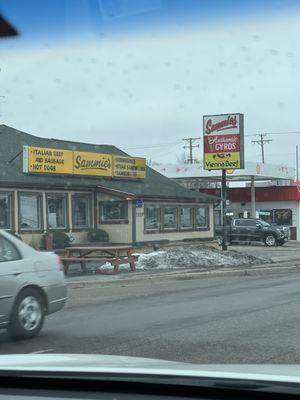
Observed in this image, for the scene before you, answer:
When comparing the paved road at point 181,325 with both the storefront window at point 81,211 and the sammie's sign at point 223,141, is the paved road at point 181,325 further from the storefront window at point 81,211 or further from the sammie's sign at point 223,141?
the storefront window at point 81,211

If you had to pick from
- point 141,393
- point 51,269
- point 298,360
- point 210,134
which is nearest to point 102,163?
point 210,134

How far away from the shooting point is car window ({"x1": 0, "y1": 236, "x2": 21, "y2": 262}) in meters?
8.32

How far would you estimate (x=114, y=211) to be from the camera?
Answer: 1192 inches

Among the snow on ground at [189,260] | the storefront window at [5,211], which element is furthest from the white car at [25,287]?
the storefront window at [5,211]

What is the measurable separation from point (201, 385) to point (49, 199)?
991 inches

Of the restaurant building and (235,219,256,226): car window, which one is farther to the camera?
(235,219,256,226): car window

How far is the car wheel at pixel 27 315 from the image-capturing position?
831 centimetres

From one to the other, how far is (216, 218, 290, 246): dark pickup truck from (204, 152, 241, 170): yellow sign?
1119cm

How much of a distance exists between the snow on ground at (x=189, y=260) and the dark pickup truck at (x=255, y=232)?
14.2 metres

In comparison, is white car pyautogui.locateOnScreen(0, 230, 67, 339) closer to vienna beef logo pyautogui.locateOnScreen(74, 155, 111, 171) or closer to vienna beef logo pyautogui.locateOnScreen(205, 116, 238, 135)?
vienna beef logo pyautogui.locateOnScreen(205, 116, 238, 135)

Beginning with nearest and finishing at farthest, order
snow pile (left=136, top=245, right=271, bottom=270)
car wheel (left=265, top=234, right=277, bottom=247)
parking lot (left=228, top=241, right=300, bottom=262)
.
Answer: snow pile (left=136, top=245, right=271, bottom=270) → parking lot (left=228, top=241, right=300, bottom=262) → car wheel (left=265, top=234, right=277, bottom=247)

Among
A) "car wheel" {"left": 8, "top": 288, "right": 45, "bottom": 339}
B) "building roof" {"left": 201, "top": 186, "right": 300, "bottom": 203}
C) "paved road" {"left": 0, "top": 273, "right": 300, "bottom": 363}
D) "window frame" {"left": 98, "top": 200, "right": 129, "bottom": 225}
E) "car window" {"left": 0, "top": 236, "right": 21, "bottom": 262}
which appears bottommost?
"paved road" {"left": 0, "top": 273, "right": 300, "bottom": 363}

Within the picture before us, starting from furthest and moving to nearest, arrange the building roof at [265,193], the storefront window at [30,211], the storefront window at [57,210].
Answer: the building roof at [265,193] < the storefront window at [57,210] < the storefront window at [30,211]

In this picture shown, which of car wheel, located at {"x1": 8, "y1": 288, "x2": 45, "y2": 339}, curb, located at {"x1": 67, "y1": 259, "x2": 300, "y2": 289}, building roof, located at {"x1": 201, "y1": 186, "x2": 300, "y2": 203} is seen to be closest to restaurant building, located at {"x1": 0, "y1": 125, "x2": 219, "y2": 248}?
curb, located at {"x1": 67, "y1": 259, "x2": 300, "y2": 289}
